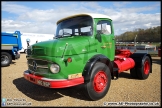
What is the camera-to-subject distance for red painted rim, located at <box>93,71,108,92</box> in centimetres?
446

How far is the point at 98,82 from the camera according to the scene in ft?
14.9

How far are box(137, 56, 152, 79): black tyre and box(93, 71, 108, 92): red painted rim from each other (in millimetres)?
2504

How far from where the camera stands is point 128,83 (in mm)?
6141

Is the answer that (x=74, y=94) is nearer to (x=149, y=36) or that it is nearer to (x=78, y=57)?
(x=78, y=57)

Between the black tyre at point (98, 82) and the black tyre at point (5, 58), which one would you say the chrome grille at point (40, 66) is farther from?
the black tyre at point (5, 58)

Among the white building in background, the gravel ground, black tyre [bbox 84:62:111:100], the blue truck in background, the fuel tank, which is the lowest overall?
the gravel ground

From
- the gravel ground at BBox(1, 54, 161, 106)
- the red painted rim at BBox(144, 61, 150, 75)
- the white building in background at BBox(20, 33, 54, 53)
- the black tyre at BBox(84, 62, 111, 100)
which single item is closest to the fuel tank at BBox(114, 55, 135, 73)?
the gravel ground at BBox(1, 54, 161, 106)

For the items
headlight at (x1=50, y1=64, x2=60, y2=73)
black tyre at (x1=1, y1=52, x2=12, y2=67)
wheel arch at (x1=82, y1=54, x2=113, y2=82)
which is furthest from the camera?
black tyre at (x1=1, y1=52, x2=12, y2=67)

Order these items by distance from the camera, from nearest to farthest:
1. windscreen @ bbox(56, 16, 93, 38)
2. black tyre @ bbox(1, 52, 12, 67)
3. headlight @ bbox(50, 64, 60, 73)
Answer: headlight @ bbox(50, 64, 60, 73)
windscreen @ bbox(56, 16, 93, 38)
black tyre @ bbox(1, 52, 12, 67)

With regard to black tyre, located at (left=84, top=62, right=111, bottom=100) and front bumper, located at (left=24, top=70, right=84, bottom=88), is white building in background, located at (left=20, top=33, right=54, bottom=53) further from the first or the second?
black tyre, located at (left=84, top=62, right=111, bottom=100)

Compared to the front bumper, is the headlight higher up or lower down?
higher up

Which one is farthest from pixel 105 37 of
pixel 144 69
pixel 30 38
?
pixel 30 38

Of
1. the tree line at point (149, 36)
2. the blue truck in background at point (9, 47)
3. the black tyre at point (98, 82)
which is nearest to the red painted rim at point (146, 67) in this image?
the black tyre at point (98, 82)

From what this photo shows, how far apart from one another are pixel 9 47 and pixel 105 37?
333 inches
